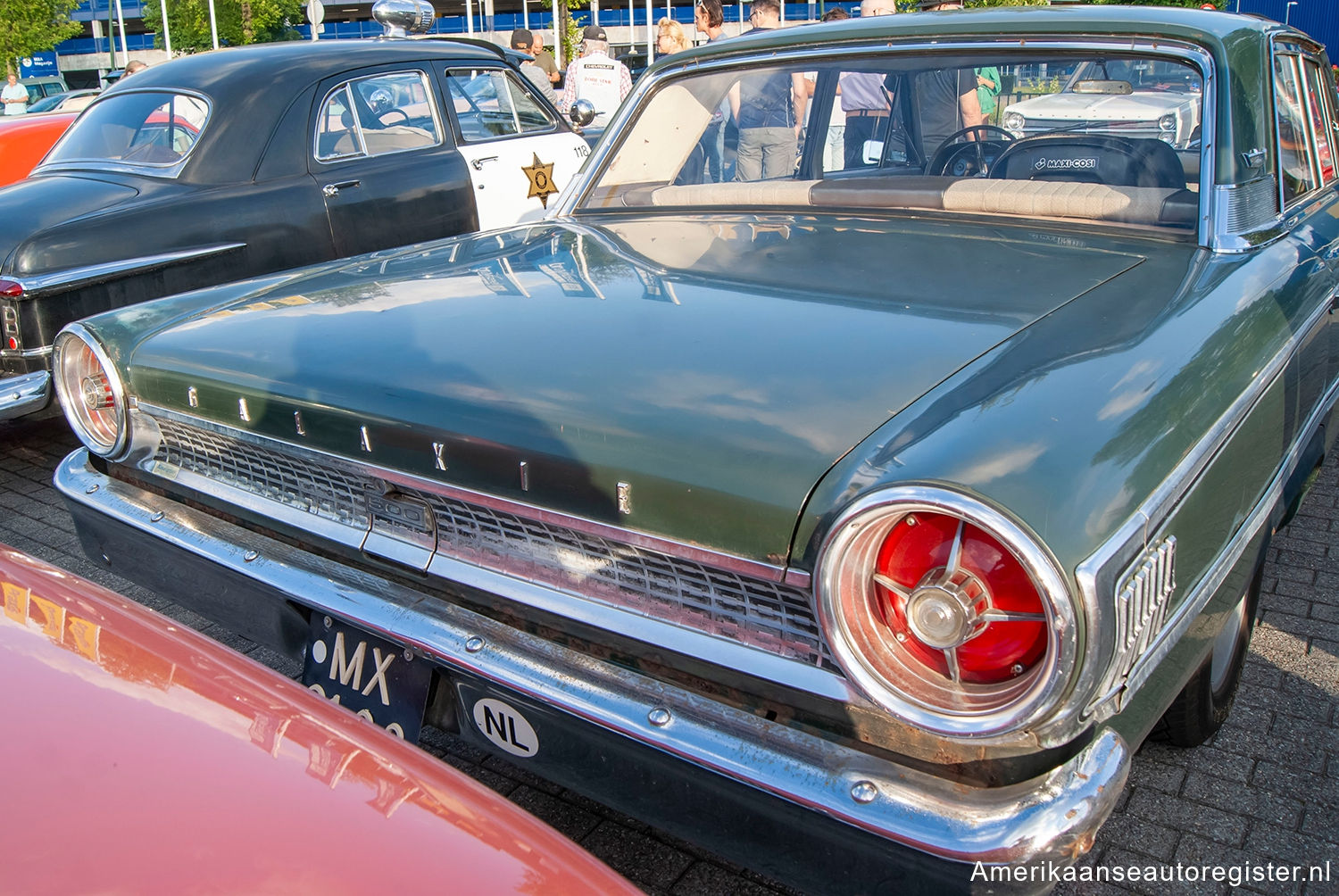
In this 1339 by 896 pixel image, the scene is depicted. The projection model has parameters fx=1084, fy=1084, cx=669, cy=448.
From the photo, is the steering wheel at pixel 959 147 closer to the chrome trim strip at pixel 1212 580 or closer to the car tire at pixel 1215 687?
the chrome trim strip at pixel 1212 580

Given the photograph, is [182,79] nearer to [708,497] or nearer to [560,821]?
[560,821]

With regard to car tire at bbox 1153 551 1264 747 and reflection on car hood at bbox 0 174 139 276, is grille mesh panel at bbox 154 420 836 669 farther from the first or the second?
reflection on car hood at bbox 0 174 139 276

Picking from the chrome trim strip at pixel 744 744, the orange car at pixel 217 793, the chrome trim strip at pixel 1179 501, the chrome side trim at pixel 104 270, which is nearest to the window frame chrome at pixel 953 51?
the chrome trim strip at pixel 1179 501

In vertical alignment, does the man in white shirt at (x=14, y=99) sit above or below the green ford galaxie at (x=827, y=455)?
above

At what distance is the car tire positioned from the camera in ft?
7.00

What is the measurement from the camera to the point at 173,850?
1.03 meters

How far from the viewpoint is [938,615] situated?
4.58 feet

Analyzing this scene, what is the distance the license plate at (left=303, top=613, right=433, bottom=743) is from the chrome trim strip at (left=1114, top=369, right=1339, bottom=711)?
3.69ft

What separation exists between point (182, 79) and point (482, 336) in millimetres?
3938

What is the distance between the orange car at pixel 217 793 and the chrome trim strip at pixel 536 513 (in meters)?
0.43

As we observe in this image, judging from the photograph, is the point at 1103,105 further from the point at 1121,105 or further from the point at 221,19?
the point at 221,19

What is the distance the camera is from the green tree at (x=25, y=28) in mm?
29422

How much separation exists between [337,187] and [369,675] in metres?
3.56

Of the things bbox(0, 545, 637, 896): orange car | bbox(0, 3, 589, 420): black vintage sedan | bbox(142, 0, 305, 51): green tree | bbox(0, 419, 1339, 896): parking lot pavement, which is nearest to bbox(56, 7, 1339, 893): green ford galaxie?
bbox(0, 419, 1339, 896): parking lot pavement
